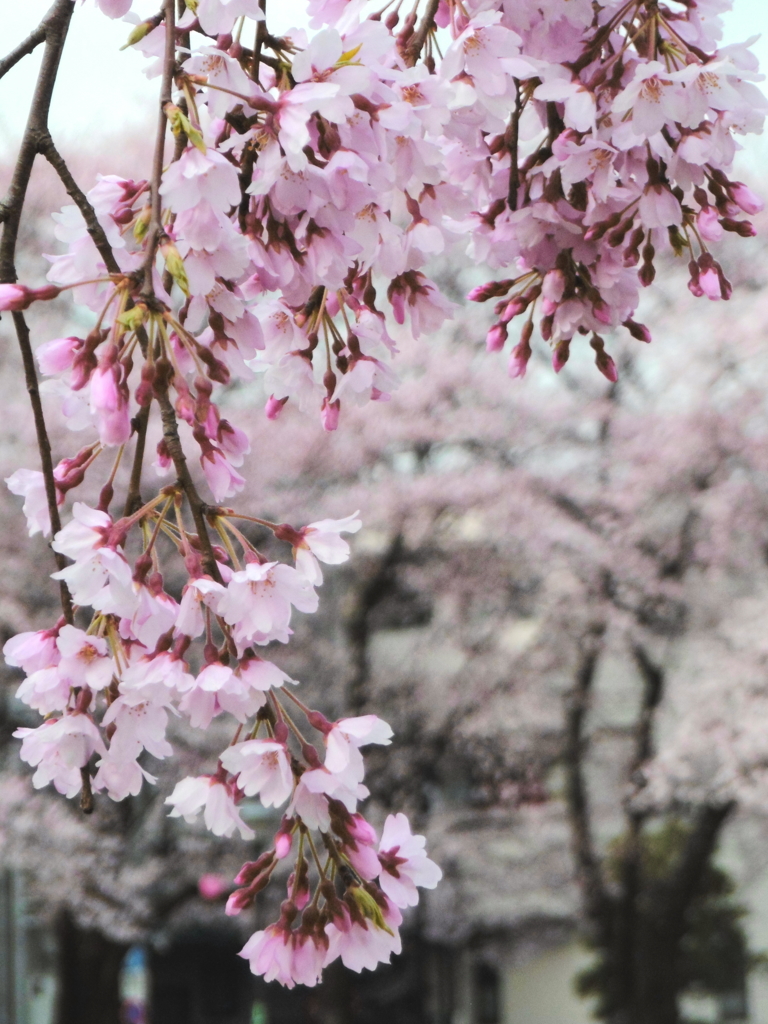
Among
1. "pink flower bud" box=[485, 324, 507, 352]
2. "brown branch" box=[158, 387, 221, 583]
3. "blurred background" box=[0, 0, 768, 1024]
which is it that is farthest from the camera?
"blurred background" box=[0, 0, 768, 1024]

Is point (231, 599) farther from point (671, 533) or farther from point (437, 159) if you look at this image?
point (671, 533)

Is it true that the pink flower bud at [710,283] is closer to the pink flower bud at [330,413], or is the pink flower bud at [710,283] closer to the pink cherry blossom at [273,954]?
the pink flower bud at [330,413]

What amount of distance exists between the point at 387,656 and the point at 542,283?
36.0 feet

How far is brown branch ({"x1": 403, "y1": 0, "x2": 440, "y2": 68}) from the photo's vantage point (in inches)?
46.8

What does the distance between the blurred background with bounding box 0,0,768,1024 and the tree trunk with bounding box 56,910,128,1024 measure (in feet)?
0.08

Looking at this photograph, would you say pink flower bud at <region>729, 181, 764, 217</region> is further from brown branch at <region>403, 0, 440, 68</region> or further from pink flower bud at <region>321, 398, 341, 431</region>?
pink flower bud at <region>321, 398, 341, 431</region>

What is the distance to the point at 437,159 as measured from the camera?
1081 millimetres

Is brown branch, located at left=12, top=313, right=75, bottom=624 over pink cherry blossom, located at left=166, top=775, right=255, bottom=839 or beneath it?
over

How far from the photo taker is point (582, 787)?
1126 cm

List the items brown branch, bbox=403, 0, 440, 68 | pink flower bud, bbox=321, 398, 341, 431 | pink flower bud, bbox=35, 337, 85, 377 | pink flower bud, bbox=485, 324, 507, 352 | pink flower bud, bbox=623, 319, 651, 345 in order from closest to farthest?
pink flower bud, bbox=35, 337, 85, 377 < brown branch, bbox=403, 0, 440, 68 < pink flower bud, bbox=321, 398, 341, 431 < pink flower bud, bbox=623, 319, 651, 345 < pink flower bud, bbox=485, 324, 507, 352

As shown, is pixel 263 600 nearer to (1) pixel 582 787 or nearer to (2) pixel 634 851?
(2) pixel 634 851

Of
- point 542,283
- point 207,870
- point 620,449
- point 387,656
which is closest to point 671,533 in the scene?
point 620,449

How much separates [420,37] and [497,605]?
10.2m

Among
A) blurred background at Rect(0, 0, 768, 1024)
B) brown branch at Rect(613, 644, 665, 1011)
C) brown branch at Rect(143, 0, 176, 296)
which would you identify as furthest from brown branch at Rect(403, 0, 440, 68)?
brown branch at Rect(613, 644, 665, 1011)
